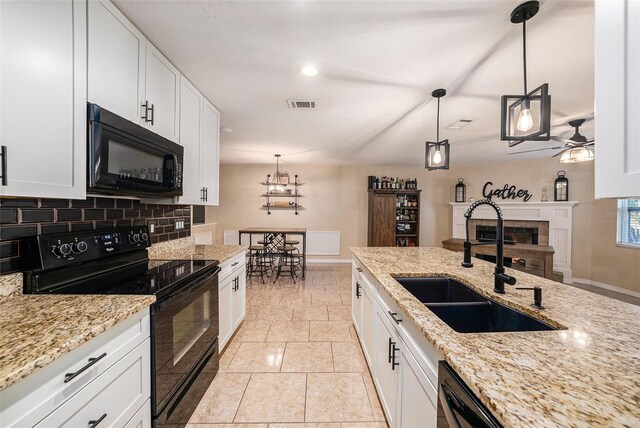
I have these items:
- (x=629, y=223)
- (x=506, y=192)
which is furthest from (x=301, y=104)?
(x=629, y=223)

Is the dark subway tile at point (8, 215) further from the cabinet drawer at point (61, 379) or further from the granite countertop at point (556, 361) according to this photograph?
the granite countertop at point (556, 361)

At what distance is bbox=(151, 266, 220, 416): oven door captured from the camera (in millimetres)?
1301

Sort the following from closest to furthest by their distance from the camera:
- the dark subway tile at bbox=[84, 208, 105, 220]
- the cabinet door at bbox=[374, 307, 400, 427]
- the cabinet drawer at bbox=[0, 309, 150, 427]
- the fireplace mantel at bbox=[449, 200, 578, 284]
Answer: the cabinet drawer at bbox=[0, 309, 150, 427] → the cabinet door at bbox=[374, 307, 400, 427] → the dark subway tile at bbox=[84, 208, 105, 220] → the fireplace mantel at bbox=[449, 200, 578, 284]

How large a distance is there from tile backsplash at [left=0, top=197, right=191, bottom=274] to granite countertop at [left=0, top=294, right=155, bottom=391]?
0.26 metres

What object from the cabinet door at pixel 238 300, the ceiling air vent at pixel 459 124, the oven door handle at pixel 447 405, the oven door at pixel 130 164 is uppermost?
the ceiling air vent at pixel 459 124

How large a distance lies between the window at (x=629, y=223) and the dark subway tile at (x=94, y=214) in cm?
709

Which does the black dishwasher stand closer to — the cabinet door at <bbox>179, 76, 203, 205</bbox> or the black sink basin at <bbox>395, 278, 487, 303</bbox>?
the black sink basin at <bbox>395, 278, 487, 303</bbox>

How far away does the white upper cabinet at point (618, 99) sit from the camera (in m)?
0.58

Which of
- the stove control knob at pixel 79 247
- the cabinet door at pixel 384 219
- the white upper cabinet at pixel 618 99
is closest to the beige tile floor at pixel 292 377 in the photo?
the stove control knob at pixel 79 247

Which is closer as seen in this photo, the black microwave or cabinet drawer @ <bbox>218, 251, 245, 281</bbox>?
the black microwave

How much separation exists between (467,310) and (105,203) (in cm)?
244

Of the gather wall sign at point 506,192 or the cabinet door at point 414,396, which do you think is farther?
the gather wall sign at point 506,192

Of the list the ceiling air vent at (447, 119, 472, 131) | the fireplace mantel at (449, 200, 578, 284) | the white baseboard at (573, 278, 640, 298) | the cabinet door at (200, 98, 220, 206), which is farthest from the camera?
the fireplace mantel at (449, 200, 578, 284)

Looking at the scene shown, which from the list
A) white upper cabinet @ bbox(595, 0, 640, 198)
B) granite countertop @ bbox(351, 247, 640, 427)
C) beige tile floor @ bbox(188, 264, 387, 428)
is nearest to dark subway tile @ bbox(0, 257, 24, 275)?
beige tile floor @ bbox(188, 264, 387, 428)
